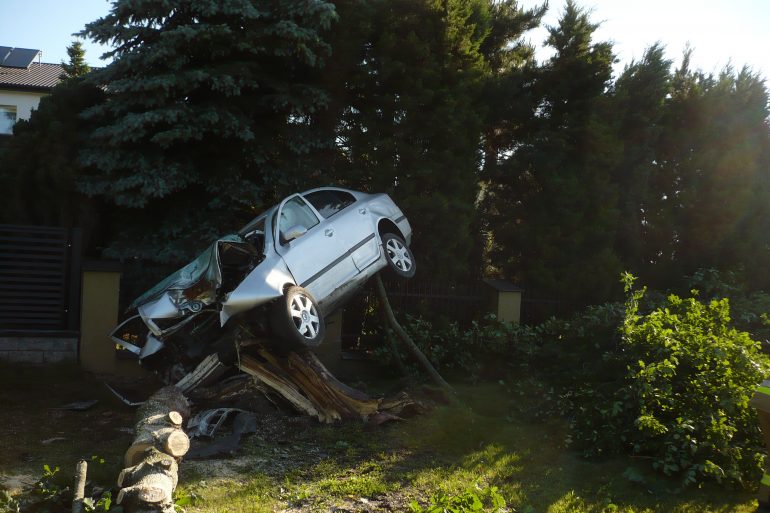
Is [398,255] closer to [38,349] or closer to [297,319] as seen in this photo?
[297,319]

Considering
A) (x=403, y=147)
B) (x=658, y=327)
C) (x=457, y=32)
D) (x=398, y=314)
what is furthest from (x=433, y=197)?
(x=658, y=327)

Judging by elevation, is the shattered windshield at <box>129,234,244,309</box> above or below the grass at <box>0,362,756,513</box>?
above

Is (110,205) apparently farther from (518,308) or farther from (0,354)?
(518,308)

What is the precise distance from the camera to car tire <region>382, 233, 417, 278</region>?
30.0 feet

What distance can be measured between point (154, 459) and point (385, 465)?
7.05 ft

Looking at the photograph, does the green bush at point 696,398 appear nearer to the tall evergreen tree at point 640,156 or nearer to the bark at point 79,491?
the bark at point 79,491

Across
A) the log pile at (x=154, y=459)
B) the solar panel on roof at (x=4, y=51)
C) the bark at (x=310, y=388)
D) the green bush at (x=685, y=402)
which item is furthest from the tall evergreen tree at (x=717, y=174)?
the solar panel on roof at (x=4, y=51)

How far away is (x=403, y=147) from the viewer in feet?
34.8

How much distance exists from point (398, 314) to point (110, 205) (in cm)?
463

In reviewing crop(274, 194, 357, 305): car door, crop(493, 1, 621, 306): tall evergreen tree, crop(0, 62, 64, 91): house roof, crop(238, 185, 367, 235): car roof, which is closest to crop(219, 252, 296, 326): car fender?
crop(274, 194, 357, 305): car door

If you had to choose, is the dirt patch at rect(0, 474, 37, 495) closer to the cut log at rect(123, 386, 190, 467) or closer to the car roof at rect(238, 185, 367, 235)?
the cut log at rect(123, 386, 190, 467)

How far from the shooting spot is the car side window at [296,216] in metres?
8.18

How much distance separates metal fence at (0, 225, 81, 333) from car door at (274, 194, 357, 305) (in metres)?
3.30

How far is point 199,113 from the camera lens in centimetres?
989
